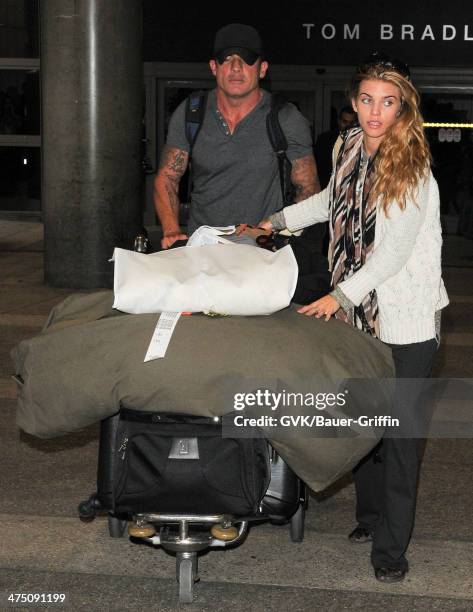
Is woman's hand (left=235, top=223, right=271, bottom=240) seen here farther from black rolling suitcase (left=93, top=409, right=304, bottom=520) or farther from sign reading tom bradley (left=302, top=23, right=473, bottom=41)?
sign reading tom bradley (left=302, top=23, right=473, bottom=41)

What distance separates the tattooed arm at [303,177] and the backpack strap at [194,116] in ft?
1.52

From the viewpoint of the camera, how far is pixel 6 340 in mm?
8961

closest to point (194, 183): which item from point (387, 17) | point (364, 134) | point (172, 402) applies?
point (364, 134)

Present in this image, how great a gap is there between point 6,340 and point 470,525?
493 centimetres

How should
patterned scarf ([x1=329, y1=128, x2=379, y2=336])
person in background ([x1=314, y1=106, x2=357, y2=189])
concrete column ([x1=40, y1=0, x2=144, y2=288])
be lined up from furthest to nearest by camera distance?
concrete column ([x1=40, y1=0, x2=144, y2=288]), person in background ([x1=314, y1=106, x2=357, y2=189]), patterned scarf ([x1=329, y1=128, x2=379, y2=336])

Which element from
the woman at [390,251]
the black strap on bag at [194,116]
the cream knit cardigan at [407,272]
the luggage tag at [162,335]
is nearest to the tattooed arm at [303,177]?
the black strap on bag at [194,116]

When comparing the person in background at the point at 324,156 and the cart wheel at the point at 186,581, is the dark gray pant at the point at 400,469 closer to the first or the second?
the cart wheel at the point at 186,581

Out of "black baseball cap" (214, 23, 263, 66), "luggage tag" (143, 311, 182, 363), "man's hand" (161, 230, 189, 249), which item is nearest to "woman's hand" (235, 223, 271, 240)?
"man's hand" (161, 230, 189, 249)

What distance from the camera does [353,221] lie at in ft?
13.9

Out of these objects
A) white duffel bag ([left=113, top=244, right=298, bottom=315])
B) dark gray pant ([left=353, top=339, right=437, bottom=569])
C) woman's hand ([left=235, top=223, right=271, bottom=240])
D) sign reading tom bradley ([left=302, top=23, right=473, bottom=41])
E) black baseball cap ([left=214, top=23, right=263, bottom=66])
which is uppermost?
sign reading tom bradley ([left=302, top=23, right=473, bottom=41])

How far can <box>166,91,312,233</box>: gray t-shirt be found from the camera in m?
4.97

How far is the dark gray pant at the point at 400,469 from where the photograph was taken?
422 centimetres

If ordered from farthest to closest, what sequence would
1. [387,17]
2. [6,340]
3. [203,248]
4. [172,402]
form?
[387,17]
[6,340]
[203,248]
[172,402]

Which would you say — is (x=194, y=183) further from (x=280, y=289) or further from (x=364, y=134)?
(x=280, y=289)
